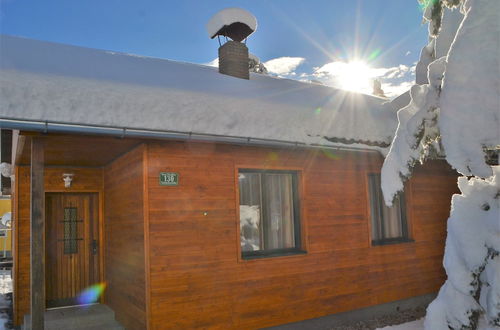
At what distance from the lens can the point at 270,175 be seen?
720 cm

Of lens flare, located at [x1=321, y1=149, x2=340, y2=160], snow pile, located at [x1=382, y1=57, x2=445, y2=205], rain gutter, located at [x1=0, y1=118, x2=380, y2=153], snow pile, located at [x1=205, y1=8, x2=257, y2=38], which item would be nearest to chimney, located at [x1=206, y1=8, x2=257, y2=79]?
snow pile, located at [x1=205, y1=8, x2=257, y2=38]

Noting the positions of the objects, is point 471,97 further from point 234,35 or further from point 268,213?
point 234,35

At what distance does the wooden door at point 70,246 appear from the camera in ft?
27.6

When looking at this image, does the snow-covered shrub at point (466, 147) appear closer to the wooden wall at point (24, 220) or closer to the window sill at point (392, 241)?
the window sill at point (392, 241)

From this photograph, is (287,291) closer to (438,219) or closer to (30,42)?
(438,219)

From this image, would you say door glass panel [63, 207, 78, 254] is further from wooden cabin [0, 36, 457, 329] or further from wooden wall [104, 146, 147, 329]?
wooden wall [104, 146, 147, 329]

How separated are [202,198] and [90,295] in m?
3.96

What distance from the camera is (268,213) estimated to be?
712 centimetres

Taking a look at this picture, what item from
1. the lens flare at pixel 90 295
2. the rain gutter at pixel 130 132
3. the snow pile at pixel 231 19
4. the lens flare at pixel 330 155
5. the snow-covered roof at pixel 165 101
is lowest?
the lens flare at pixel 90 295

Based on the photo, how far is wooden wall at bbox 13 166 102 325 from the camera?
809cm

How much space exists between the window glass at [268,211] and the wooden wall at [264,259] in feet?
0.73

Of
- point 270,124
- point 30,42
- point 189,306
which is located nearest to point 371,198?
point 270,124

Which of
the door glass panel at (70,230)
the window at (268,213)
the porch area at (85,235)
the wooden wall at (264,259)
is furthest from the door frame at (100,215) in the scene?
the window at (268,213)

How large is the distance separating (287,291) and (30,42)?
6.05 metres
